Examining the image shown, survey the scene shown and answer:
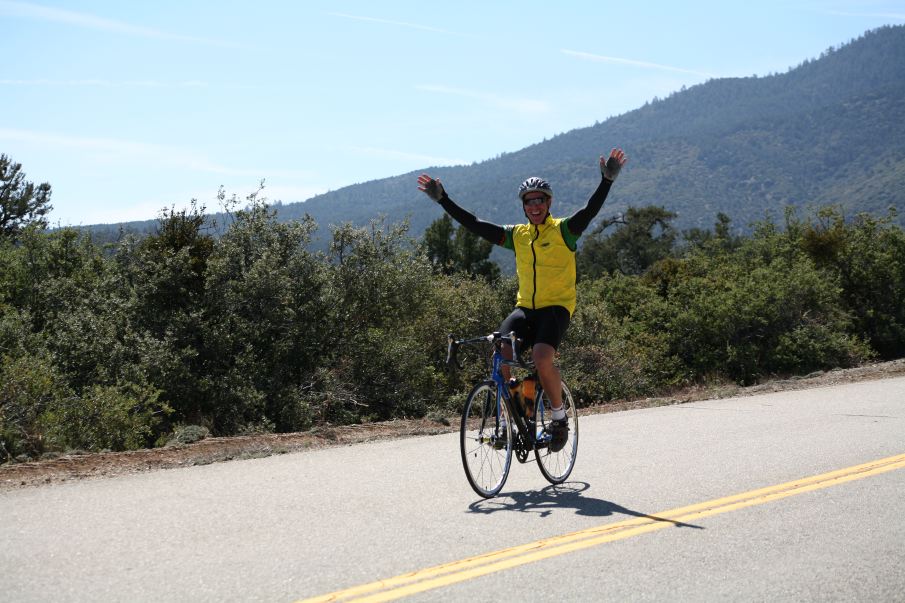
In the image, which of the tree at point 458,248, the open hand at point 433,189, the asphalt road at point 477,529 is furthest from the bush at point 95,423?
the tree at point 458,248

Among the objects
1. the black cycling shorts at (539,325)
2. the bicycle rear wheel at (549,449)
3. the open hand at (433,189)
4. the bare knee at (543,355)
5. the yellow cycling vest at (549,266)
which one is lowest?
the bicycle rear wheel at (549,449)

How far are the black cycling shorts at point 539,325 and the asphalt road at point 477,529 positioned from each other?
1.18 meters

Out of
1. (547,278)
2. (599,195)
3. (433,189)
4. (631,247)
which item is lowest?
(547,278)

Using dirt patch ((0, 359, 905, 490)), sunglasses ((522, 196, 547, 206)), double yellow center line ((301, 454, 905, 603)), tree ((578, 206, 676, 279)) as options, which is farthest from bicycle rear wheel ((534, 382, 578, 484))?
tree ((578, 206, 676, 279))

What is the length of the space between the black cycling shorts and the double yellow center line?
1528mm

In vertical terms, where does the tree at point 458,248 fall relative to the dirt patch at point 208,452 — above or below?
above

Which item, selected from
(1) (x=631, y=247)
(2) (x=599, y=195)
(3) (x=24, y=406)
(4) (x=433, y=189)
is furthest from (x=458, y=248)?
(2) (x=599, y=195)

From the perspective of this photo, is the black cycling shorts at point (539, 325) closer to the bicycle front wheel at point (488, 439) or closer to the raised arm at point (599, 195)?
the bicycle front wheel at point (488, 439)

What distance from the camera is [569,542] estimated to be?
4695 mm

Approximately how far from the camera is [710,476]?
21.1 ft

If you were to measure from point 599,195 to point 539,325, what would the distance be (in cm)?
110

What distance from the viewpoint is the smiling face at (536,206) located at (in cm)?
619

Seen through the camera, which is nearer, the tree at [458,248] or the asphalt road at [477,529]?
the asphalt road at [477,529]

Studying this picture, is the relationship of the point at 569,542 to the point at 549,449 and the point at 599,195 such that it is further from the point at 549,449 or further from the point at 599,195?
the point at 599,195
